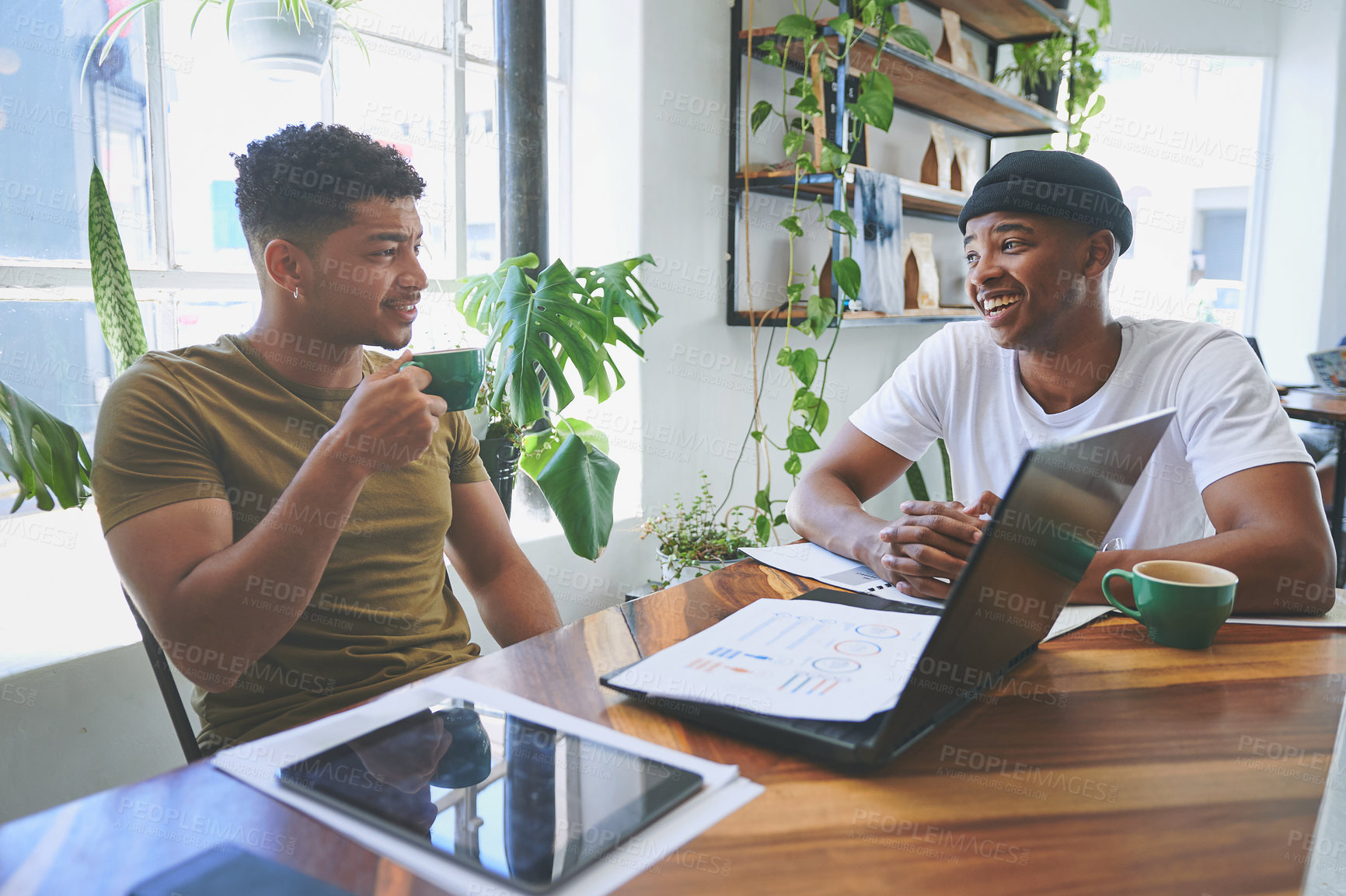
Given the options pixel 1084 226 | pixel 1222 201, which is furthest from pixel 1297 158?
pixel 1084 226

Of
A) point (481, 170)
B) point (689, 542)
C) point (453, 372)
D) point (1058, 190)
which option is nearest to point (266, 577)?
point (453, 372)

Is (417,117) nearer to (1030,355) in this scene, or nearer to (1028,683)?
(1030,355)

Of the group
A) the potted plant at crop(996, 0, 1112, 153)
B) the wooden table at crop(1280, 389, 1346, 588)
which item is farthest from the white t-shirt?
the potted plant at crop(996, 0, 1112, 153)

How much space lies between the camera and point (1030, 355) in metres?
1.65

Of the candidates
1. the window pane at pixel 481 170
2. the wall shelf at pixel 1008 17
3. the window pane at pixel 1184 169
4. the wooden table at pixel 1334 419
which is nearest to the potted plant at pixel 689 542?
the window pane at pixel 481 170

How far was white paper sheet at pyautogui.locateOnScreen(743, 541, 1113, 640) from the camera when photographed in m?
1.08

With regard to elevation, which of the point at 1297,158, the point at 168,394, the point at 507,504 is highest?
the point at 1297,158

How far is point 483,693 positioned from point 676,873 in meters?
0.30

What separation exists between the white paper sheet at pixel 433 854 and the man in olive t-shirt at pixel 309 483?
35 centimetres

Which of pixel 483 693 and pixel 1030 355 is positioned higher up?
pixel 1030 355

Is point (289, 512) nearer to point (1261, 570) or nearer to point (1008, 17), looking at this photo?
point (1261, 570)

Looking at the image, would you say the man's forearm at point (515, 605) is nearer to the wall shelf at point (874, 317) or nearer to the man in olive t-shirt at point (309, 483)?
the man in olive t-shirt at point (309, 483)

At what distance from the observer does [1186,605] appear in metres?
0.98

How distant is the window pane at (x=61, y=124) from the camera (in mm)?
1579
